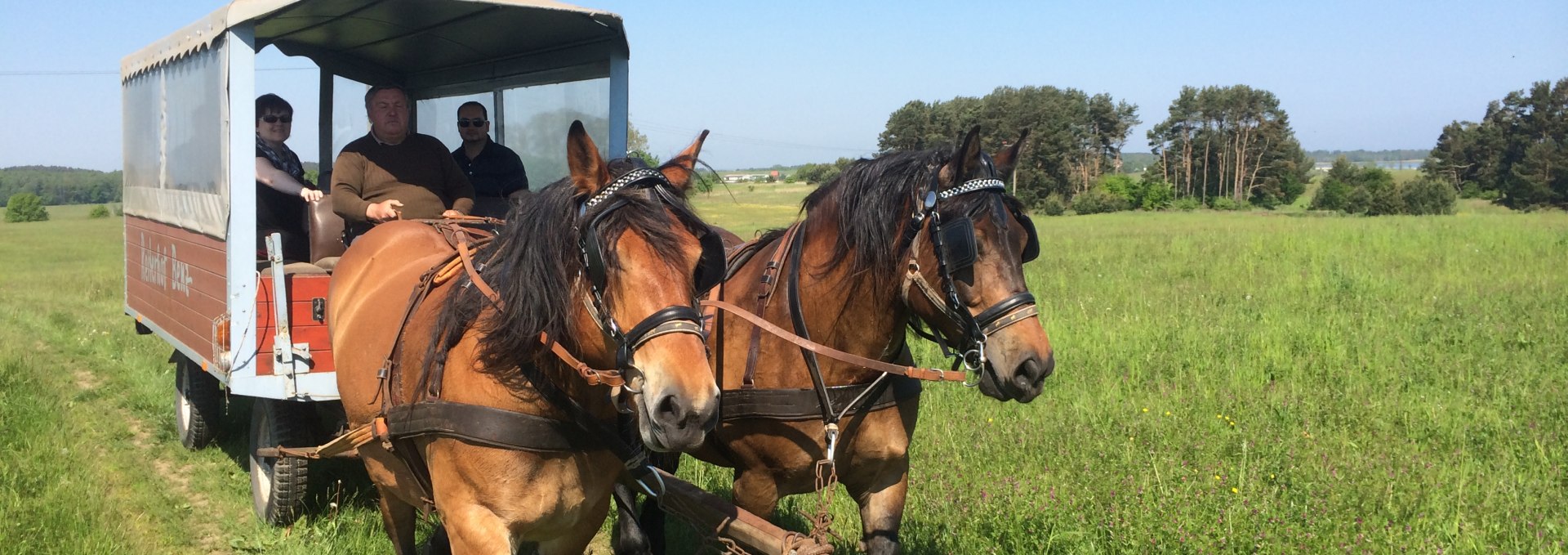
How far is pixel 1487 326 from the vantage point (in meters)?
8.62

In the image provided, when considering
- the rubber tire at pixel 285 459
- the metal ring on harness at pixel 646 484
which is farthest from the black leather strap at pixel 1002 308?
the rubber tire at pixel 285 459

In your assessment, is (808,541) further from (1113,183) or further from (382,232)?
(1113,183)

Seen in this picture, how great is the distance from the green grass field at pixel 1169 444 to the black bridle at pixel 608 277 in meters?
1.07

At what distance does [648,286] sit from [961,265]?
1225 millimetres

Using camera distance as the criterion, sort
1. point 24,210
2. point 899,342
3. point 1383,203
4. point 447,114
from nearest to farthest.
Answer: point 899,342
point 447,114
point 1383,203
point 24,210

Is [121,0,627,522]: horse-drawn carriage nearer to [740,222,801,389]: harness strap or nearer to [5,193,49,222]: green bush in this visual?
[740,222,801,389]: harness strap

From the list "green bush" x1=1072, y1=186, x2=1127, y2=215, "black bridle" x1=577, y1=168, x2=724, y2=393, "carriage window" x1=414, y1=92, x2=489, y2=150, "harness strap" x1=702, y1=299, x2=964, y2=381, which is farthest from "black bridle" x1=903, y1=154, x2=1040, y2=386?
"green bush" x1=1072, y1=186, x2=1127, y2=215

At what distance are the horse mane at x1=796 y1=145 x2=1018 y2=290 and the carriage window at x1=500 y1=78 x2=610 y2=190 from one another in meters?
2.38

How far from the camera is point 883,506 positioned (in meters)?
3.75

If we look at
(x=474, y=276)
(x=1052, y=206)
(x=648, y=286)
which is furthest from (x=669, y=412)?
(x=1052, y=206)

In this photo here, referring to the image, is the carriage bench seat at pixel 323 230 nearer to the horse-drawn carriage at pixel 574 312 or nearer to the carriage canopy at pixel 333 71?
the horse-drawn carriage at pixel 574 312

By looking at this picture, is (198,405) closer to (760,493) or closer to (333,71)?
(333,71)

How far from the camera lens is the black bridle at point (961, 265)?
10.4ft

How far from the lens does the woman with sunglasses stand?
532 centimetres
